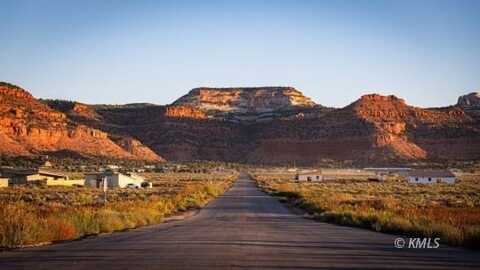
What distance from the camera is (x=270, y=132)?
18162 cm

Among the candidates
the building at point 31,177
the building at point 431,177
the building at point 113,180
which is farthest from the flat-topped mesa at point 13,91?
the building at point 431,177

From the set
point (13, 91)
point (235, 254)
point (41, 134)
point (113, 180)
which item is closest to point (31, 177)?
point (113, 180)

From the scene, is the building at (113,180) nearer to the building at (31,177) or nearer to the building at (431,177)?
the building at (31,177)

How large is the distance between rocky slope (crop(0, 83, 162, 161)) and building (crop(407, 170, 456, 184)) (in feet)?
230

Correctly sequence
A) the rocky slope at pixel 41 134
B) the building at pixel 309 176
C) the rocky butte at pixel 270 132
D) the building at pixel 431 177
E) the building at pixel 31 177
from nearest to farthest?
the building at pixel 31 177 → the building at pixel 431 177 → the building at pixel 309 176 → the rocky slope at pixel 41 134 → the rocky butte at pixel 270 132

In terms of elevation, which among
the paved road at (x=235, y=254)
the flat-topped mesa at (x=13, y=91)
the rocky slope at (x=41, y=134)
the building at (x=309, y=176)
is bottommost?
the paved road at (x=235, y=254)

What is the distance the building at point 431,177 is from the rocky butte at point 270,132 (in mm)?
60926

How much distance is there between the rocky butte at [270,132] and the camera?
5586 inches

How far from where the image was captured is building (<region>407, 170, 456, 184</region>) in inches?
3396

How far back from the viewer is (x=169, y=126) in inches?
7032

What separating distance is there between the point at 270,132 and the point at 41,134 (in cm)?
7311

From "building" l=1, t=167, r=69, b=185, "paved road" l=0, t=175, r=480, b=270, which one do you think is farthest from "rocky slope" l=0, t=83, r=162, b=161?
"paved road" l=0, t=175, r=480, b=270

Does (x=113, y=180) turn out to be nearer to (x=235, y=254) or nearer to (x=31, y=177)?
(x=31, y=177)

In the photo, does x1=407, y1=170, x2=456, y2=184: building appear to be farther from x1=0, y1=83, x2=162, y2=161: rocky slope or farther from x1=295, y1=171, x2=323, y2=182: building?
x1=0, y1=83, x2=162, y2=161: rocky slope
